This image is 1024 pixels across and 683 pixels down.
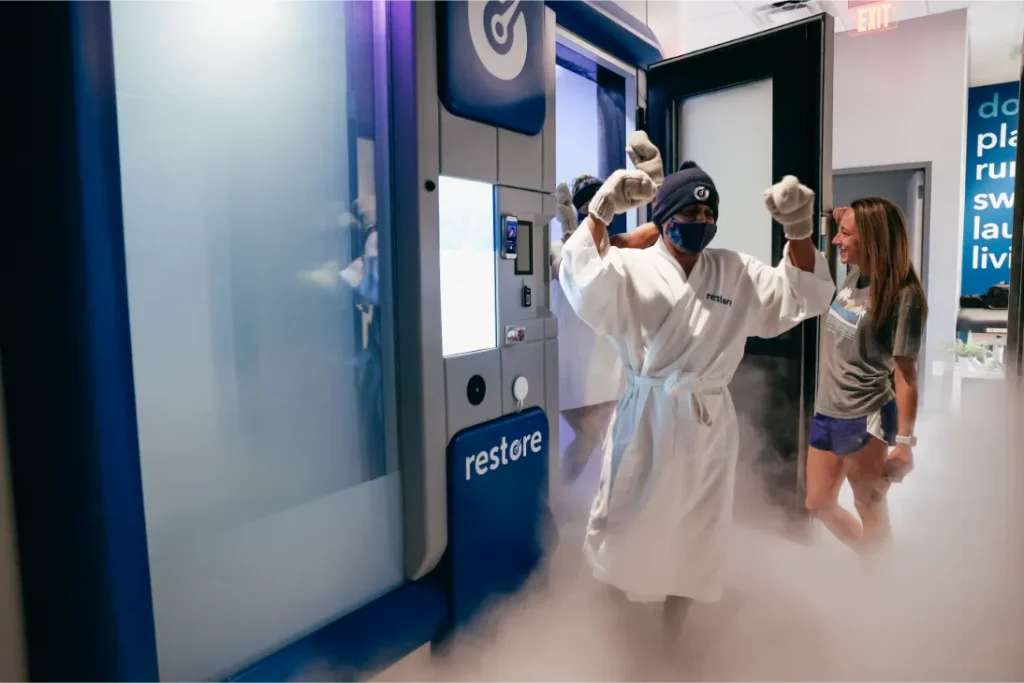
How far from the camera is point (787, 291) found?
173 cm

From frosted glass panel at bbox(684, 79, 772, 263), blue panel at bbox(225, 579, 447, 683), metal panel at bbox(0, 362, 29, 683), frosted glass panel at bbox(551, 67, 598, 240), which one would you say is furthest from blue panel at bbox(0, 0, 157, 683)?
frosted glass panel at bbox(684, 79, 772, 263)

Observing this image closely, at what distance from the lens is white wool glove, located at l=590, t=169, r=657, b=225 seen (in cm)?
166

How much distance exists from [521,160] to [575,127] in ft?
4.19

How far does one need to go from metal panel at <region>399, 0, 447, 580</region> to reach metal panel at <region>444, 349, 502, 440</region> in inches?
1.1

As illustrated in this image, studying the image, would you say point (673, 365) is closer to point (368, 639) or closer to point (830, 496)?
point (368, 639)

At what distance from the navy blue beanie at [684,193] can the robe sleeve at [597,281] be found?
0.17m

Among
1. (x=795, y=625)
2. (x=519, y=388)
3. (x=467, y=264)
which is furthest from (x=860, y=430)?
(x=467, y=264)

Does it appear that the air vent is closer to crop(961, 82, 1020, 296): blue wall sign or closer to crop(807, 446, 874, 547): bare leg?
crop(961, 82, 1020, 296): blue wall sign

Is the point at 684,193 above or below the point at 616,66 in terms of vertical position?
below

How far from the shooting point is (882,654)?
1.80 metres

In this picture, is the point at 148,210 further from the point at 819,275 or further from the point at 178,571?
the point at 819,275

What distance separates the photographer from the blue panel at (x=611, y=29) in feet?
6.84

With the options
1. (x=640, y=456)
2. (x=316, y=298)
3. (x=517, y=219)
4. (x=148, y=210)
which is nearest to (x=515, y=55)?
(x=517, y=219)

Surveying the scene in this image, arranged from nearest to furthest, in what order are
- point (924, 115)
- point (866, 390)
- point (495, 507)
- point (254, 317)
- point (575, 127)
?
1. point (254, 317)
2. point (495, 507)
3. point (866, 390)
4. point (575, 127)
5. point (924, 115)
